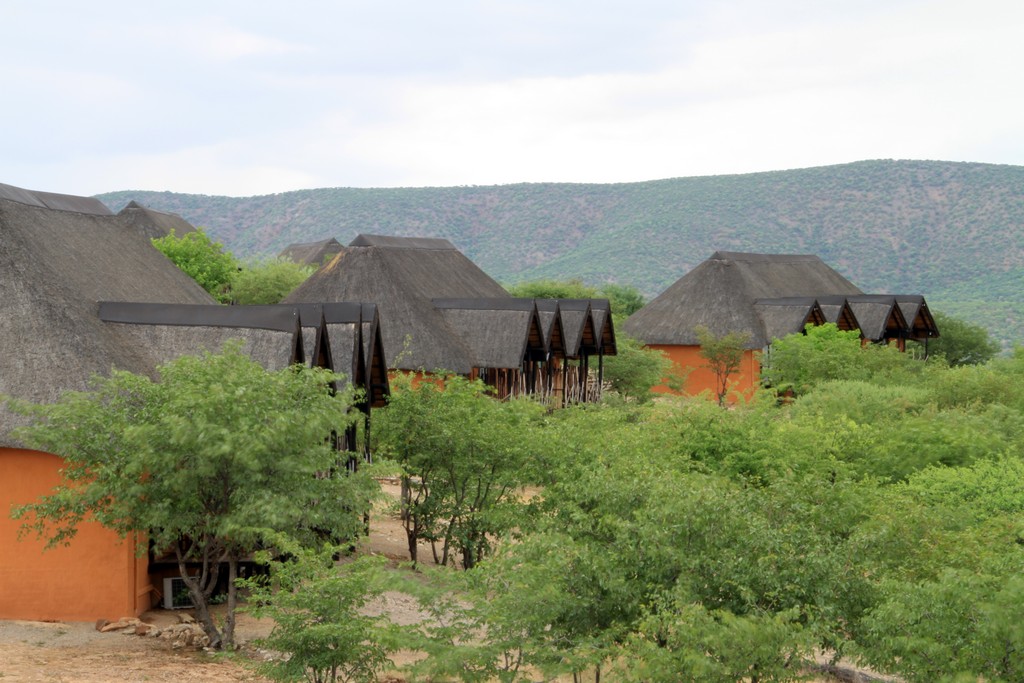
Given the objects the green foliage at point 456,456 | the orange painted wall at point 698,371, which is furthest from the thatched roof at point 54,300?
the orange painted wall at point 698,371

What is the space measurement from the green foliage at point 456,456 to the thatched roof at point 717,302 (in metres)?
27.8

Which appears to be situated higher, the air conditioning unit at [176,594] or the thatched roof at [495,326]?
the thatched roof at [495,326]

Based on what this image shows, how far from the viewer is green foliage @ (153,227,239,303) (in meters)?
46.6

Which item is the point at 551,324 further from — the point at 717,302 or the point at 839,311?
the point at 839,311

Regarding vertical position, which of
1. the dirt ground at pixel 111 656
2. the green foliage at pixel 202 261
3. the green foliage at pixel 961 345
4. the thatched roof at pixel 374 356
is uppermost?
the green foliage at pixel 202 261

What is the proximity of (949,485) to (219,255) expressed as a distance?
3709cm

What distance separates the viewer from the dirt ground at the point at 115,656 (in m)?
12.5

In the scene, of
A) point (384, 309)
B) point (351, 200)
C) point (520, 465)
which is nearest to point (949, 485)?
point (520, 465)

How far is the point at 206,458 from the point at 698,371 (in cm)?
3637

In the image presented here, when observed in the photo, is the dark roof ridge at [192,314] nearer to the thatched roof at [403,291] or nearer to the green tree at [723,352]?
the thatched roof at [403,291]

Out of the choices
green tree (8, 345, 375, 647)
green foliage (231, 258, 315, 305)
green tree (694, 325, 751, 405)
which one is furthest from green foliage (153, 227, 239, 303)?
green tree (8, 345, 375, 647)

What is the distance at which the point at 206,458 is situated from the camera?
1263cm

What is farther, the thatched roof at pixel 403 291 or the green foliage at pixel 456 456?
the thatched roof at pixel 403 291

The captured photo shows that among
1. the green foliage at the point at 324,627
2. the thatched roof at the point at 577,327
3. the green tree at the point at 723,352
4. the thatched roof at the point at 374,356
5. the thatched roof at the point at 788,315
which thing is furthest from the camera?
the thatched roof at the point at 788,315
